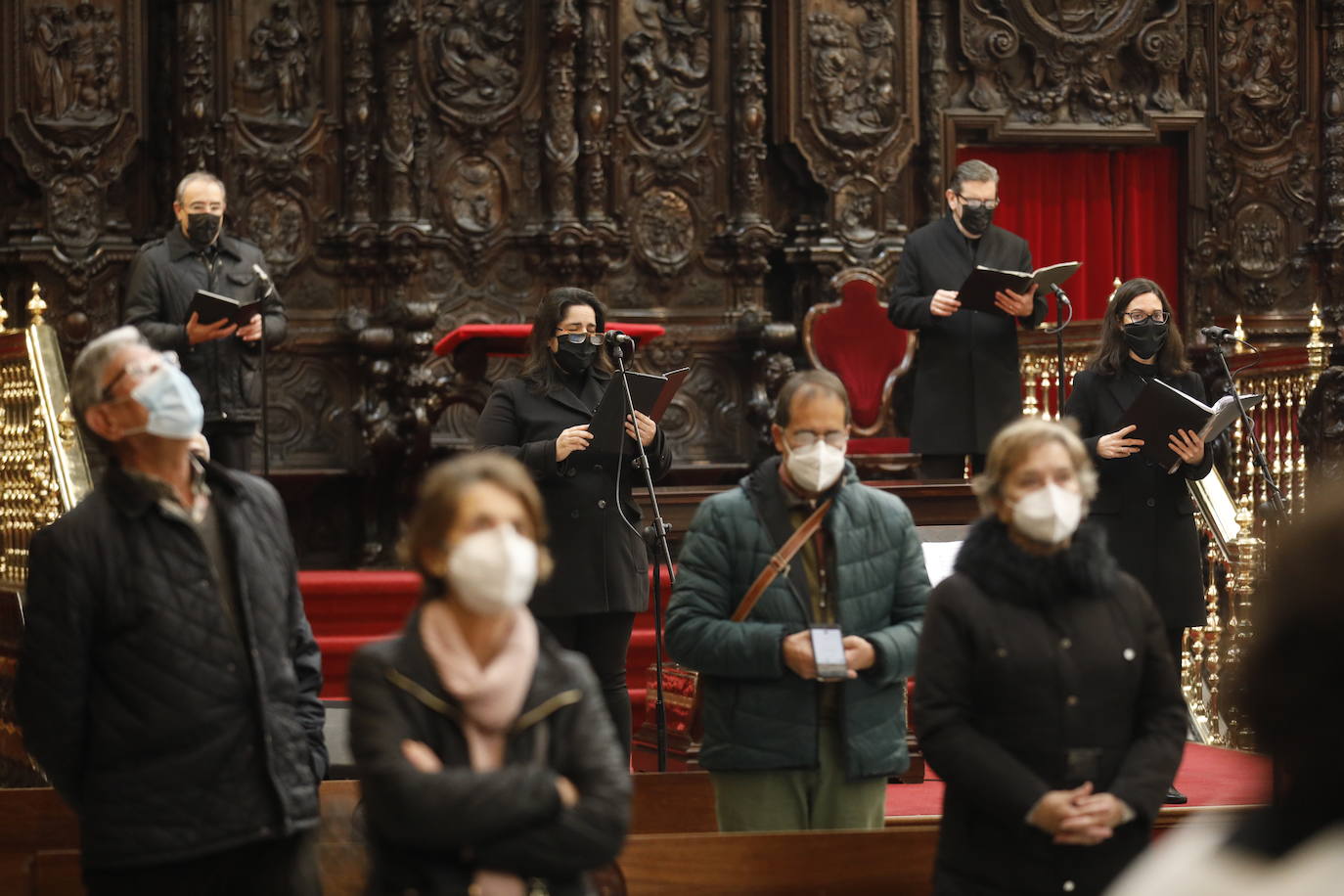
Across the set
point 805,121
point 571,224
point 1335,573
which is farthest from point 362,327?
point 1335,573

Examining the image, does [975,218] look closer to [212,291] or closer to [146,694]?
[212,291]

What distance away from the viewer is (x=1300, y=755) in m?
1.97

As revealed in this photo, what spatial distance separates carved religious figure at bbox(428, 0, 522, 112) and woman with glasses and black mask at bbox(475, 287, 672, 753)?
14.6ft

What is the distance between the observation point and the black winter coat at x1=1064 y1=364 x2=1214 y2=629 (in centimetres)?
573

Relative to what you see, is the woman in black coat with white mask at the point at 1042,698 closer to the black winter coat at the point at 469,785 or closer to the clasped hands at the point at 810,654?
the clasped hands at the point at 810,654

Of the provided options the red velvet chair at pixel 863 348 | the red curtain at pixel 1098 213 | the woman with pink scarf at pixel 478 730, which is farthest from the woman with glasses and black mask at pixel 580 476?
the red curtain at pixel 1098 213

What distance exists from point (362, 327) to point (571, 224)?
1.23 meters

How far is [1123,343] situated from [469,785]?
3564 mm

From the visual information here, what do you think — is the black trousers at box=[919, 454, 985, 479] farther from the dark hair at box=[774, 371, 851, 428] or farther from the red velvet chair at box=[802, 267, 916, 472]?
the dark hair at box=[774, 371, 851, 428]

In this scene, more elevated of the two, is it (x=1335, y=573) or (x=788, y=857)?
(x=1335, y=573)

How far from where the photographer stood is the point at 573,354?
582cm

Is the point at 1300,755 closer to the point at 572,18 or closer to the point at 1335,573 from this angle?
the point at 1335,573

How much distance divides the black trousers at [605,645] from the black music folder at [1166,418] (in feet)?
5.40

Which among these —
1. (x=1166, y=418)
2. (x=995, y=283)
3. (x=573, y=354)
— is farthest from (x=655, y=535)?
(x=995, y=283)
